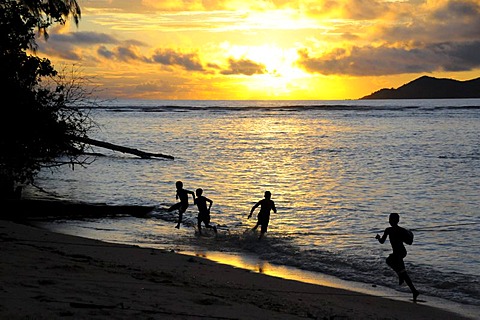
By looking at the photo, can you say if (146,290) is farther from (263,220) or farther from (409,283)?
(263,220)

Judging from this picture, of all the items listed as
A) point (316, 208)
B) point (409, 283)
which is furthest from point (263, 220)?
point (409, 283)

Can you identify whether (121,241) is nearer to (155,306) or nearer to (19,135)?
(19,135)

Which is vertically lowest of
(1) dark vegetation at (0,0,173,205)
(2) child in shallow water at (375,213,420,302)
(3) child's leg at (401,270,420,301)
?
(3) child's leg at (401,270,420,301)

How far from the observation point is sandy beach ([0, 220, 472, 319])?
7.22 m

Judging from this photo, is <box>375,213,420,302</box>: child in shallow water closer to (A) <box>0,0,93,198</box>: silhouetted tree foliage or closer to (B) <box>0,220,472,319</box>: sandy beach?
(B) <box>0,220,472,319</box>: sandy beach

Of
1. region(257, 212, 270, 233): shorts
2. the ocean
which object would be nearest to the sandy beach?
the ocean

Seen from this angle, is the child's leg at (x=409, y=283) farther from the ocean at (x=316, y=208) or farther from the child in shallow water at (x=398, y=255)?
the ocean at (x=316, y=208)

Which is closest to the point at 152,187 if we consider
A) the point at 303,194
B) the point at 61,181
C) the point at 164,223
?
the point at 61,181

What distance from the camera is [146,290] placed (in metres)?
8.65

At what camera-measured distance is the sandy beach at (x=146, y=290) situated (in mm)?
7219

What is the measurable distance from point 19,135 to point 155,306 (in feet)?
29.4

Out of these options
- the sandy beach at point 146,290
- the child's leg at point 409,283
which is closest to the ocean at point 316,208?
the child's leg at point 409,283

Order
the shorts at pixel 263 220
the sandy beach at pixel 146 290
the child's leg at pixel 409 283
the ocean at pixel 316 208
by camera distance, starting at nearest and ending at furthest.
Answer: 1. the sandy beach at pixel 146 290
2. the child's leg at pixel 409 283
3. the ocean at pixel 316 208
4. the shorts at pixel 263 220

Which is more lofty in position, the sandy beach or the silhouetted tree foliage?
the silhouetted tree foliage
